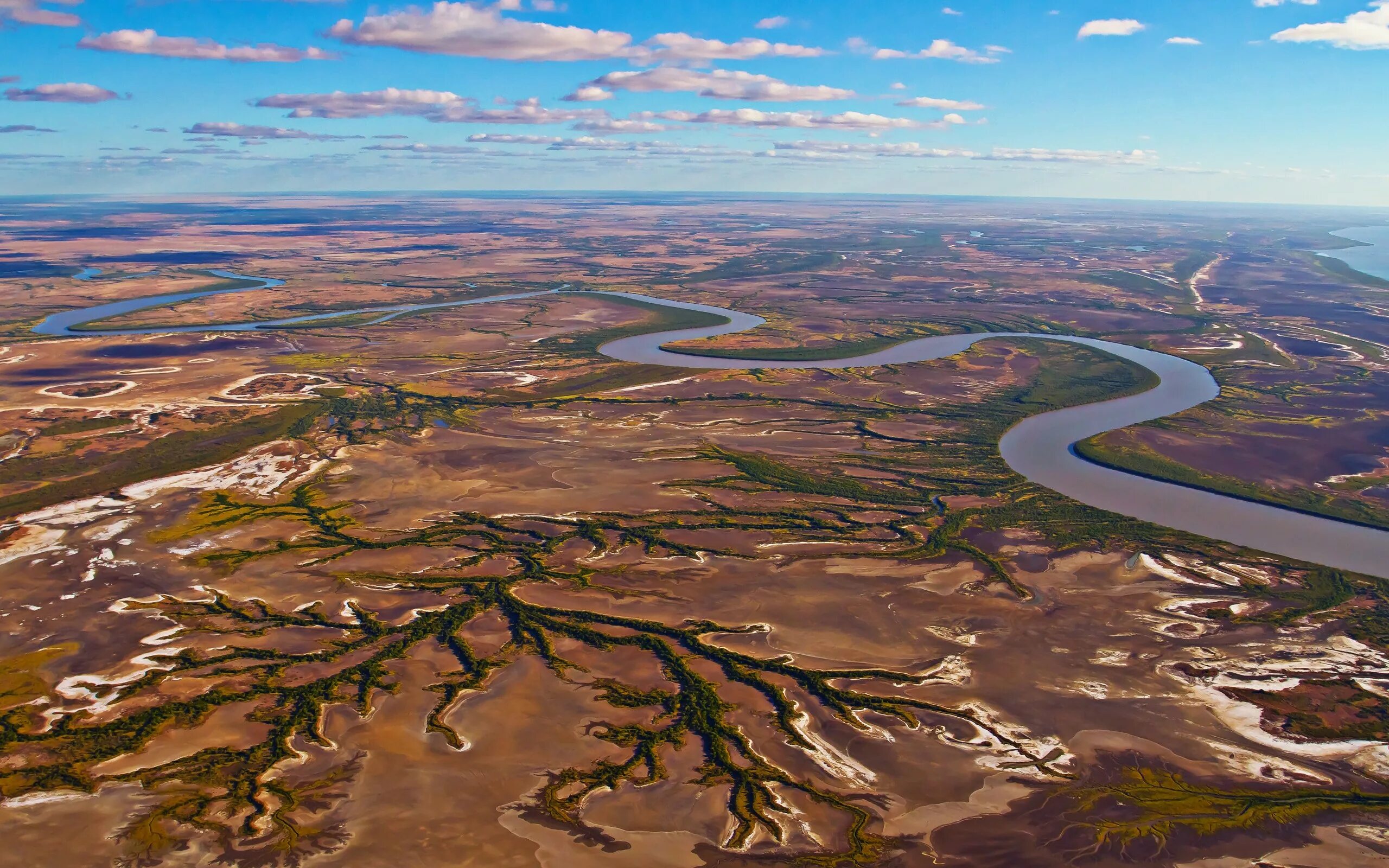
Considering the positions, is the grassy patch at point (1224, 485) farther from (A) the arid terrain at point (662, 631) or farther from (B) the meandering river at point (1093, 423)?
(B) the meandering river at point (1093, 423)

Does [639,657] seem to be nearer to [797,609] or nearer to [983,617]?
[797,609]

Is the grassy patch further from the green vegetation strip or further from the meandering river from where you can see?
the green vegetation strip

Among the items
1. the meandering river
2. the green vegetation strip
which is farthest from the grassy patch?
the green vegetation strip

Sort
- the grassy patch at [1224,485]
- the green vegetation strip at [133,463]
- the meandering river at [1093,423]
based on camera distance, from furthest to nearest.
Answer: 1. the green vegetation strip at [133,463]
2. the grassy patch at [1224,485]
3. the meandering river at [1093,423]

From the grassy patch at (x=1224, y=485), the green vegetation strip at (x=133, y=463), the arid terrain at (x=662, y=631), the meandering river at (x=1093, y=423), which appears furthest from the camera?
the green vegetation strip at (x=133, y=463)

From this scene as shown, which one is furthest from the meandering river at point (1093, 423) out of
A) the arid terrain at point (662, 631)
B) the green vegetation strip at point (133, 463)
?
the green vegetation strip at point (133, 463)

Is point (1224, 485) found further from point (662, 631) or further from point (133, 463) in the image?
point (133, 463)

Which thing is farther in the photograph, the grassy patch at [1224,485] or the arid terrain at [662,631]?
the grassy patch at [1224,485]

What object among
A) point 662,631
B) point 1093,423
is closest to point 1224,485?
point 1093,423
